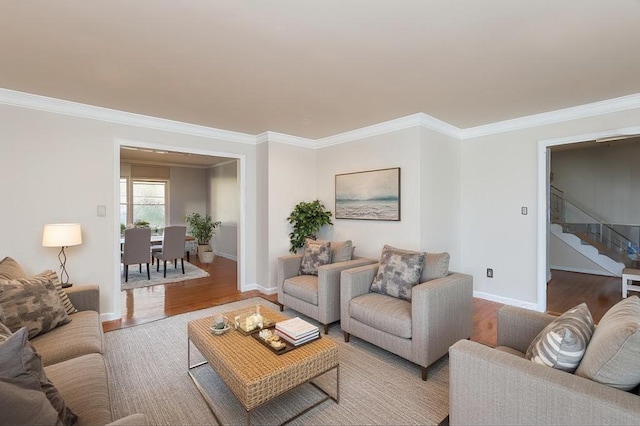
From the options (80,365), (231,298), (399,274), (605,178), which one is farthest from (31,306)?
(605,178)

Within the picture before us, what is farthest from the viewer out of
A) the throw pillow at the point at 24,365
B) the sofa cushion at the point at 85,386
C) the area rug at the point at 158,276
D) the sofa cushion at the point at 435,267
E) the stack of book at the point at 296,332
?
the area rug at the point at 158,276

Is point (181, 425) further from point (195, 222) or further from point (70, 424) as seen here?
point (195, 222)

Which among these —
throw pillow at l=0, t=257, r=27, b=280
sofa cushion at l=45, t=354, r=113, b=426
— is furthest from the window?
sofa cushion at l=45, t=354, r=113, b=426

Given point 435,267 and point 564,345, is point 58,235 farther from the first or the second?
point 564,345

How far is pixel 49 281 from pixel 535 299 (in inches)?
199

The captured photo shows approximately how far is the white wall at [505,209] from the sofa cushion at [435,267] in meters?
1.79

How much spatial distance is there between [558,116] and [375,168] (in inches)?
87.2

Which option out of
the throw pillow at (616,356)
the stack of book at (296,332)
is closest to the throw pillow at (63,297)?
the stack of book at (296,332)

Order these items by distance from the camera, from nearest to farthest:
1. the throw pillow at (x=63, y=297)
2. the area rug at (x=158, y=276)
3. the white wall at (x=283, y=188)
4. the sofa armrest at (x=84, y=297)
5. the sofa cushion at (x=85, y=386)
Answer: the sofa cushion at (x=85, y=386), the throw pillow at (x=63, y=297), the sofa armrest at (x=84, y=297), the white wall at (x=283, y=188), the area rug at (x=158, y=276)

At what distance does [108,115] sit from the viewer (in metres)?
3.52

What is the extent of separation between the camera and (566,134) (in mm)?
3547

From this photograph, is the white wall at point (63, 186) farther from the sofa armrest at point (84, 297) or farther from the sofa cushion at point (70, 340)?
the sofa cushion at point (70, 340)

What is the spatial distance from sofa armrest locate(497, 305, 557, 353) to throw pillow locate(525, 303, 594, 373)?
412 mm

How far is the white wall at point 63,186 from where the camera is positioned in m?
3.03
